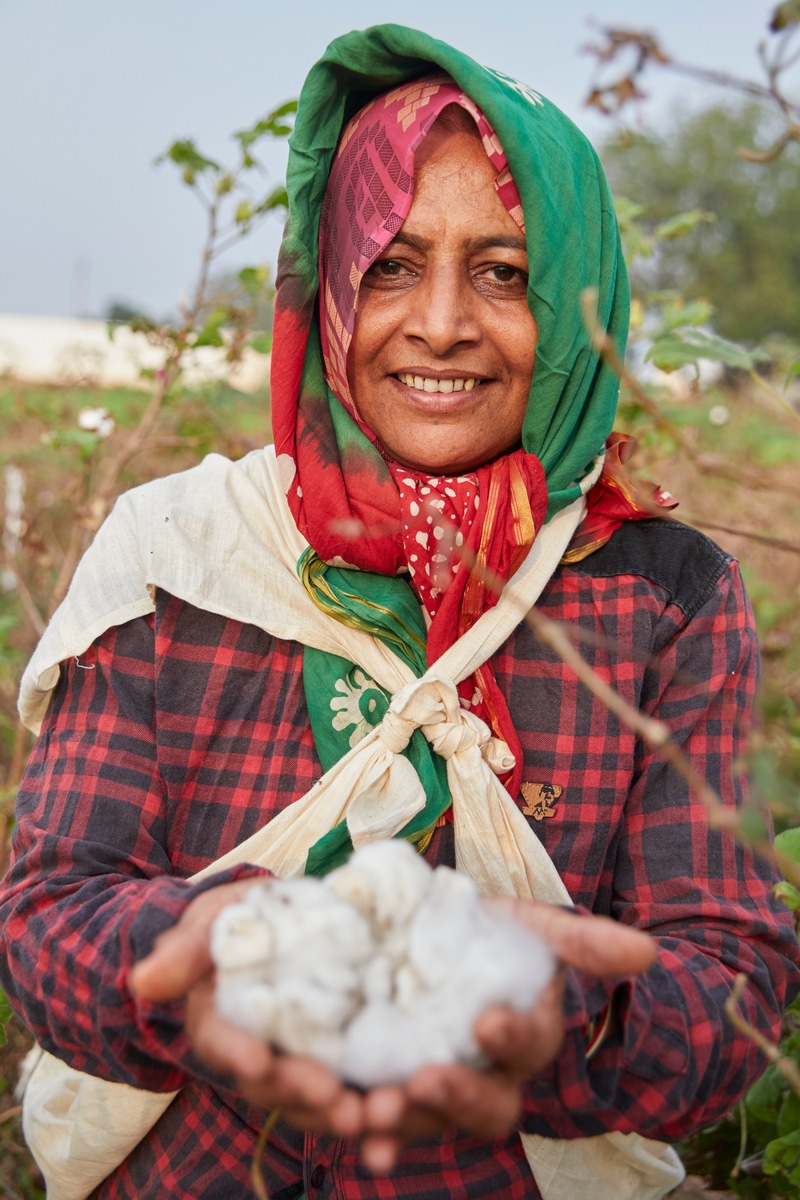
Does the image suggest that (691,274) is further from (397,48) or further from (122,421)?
(397,48)

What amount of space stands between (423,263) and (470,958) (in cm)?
108

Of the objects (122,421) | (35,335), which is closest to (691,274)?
(35,335)

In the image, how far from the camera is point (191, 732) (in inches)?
64.7

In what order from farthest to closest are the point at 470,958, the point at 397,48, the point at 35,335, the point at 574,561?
1. the point at 35,335
2. the point at 574,561
3. the point at 397,48
4. the point at 470,958

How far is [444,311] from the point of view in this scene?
1.63 metres

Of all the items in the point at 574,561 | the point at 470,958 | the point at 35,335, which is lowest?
the point at 35,335

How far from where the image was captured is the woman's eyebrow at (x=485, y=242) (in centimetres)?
164

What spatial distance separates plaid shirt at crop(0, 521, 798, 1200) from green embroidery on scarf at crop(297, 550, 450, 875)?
46 millimetres

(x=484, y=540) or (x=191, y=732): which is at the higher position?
(x=484, y=540)

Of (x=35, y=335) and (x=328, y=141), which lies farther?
(x=35, y=335)

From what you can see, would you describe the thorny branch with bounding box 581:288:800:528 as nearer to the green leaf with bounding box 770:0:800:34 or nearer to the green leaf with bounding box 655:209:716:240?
the green leaf with bounding box 770:0:800:34

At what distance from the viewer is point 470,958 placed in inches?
41.6

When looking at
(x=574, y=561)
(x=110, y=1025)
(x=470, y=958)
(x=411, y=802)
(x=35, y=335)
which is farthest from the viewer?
(x=35, y=335)

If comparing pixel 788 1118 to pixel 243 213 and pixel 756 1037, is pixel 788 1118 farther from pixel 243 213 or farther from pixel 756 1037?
pixel 243 213
